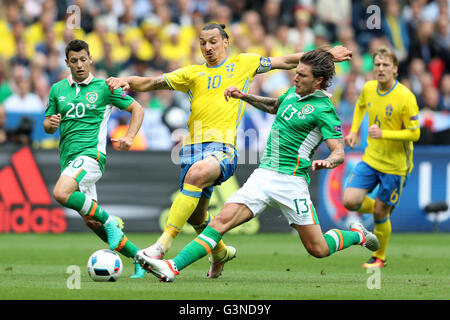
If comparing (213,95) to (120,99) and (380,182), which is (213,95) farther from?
(380,182)

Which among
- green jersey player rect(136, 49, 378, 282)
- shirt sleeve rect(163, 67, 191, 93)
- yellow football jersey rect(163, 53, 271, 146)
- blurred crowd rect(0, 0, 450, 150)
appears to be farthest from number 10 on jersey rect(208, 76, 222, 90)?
blurred crowd rect(0, 0, 450, 150)

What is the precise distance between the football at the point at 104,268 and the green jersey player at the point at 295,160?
877mm

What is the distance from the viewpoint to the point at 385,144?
37.7 feet

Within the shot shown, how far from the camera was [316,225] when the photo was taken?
8.58 m

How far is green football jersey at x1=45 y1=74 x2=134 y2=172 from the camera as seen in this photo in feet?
31.6

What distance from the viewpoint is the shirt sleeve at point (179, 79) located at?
938cm

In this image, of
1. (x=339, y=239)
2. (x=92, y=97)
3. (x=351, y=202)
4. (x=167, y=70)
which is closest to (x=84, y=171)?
(x=92, y=97)

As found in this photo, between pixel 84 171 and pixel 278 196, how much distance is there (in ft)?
7.74

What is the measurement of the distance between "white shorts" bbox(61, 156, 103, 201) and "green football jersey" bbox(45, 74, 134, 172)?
0.30 ft

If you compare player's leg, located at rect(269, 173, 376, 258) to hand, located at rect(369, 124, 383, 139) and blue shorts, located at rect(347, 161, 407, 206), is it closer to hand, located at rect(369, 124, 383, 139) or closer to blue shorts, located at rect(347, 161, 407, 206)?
hand, located at rect(369, 124, 383, 139)

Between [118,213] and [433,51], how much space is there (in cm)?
998

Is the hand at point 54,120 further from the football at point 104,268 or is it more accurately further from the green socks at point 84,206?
the football at point 104,268
